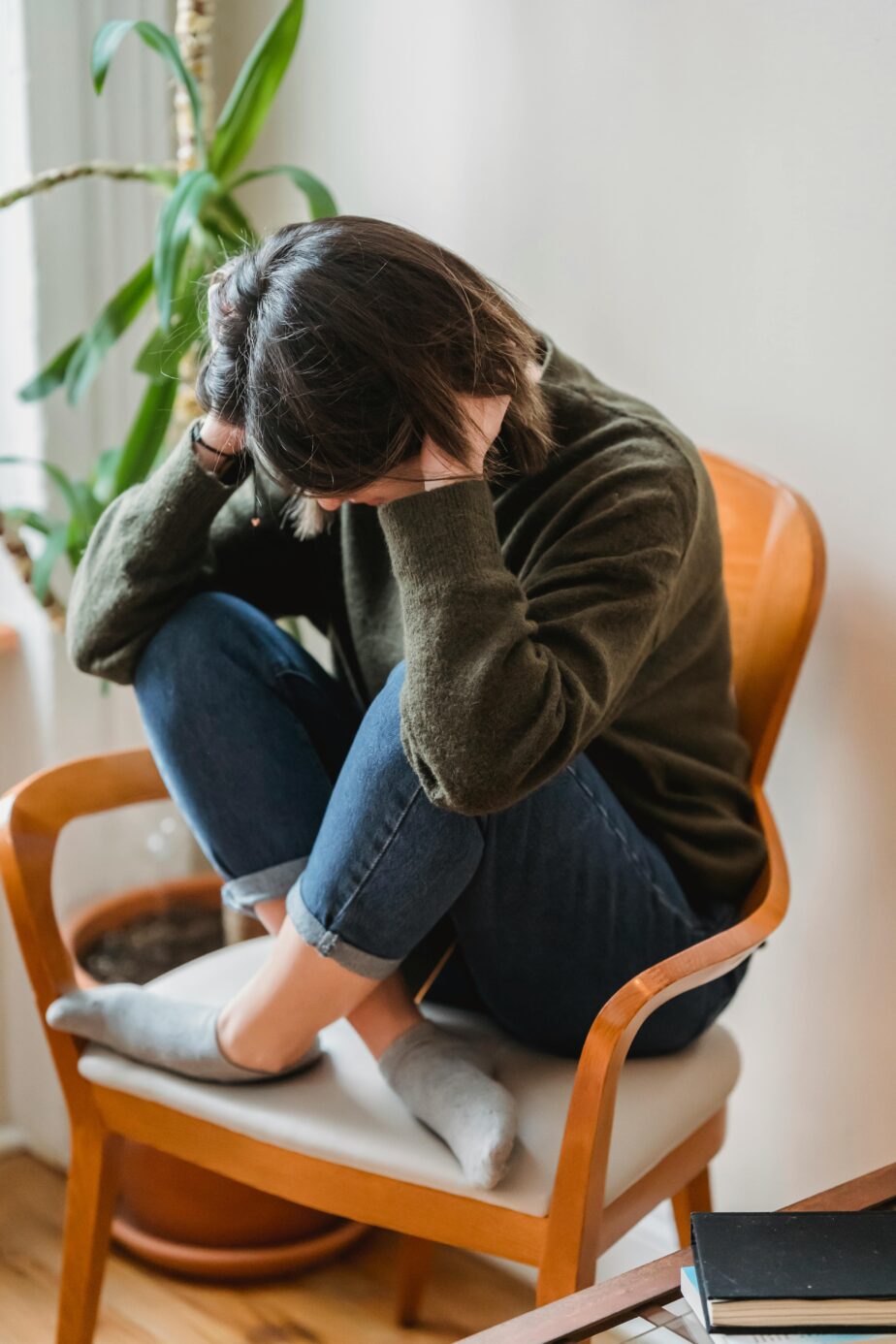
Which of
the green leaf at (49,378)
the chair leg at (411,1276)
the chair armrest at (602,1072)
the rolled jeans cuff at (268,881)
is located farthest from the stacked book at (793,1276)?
the green leaf at (49,378)

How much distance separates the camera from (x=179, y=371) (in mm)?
1455

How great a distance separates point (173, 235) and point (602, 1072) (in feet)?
2.85

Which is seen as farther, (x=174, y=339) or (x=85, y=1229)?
(x=174, y=339)

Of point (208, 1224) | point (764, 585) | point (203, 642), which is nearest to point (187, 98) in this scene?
point (203, 642)

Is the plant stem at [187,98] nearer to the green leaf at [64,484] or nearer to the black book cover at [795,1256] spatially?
the green leaf at [64,484]

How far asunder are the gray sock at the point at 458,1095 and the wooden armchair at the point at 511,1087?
18mm

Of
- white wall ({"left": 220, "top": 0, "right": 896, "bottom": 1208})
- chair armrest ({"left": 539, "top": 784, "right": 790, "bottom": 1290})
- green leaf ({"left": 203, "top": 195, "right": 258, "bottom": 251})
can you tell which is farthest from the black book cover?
green leaf ({"left": 203, "top": 195, "right": 258, "bottom": 251})

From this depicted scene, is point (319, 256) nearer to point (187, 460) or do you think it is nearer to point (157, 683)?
point (187, 460)

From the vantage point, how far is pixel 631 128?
1365mm

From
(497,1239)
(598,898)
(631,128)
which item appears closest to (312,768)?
(598,898)

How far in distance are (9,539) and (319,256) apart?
71cm

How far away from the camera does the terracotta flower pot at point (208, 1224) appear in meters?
1.46

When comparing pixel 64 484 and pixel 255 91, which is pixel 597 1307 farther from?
pixel 255 91

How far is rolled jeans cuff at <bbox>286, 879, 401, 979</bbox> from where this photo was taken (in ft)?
3.24
